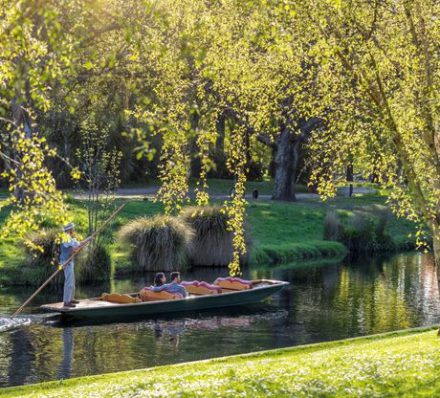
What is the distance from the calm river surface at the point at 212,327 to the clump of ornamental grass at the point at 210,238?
1352mm

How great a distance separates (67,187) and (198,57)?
1518 inches

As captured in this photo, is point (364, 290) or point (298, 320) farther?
point (364, 290)

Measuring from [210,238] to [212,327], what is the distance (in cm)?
1071

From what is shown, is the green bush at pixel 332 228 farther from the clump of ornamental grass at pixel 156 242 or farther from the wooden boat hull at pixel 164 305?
the wooden boat hull at pixel 164 305

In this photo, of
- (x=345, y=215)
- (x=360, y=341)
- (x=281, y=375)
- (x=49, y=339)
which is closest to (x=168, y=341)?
(x=49, y=339)

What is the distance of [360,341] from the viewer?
1872cm

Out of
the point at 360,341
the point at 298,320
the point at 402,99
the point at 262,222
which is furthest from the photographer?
the point at 262,222

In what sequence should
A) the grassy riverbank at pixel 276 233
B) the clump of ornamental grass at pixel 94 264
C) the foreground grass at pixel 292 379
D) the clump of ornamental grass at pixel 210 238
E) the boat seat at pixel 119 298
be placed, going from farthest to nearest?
the clump of ornamental grass at pixel 210 238 → the grassy riverbank at pixel 276 233 → the clump of ornamental grass at pixel 94 264 → the boat seat at pixel 119 298 → the foreground grass at pixel 292 379

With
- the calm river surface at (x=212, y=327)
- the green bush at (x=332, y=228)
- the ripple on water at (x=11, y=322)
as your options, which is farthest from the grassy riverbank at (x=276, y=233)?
the ripple on water at (x=11, y=322)

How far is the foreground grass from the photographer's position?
12.3 meters

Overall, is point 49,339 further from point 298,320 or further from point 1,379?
point 298,320

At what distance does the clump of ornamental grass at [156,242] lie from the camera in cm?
3056

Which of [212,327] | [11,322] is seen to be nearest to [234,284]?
[212,327]

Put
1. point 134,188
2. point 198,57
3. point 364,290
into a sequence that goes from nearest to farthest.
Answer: point 198,57
point 364,290
point 134,188
